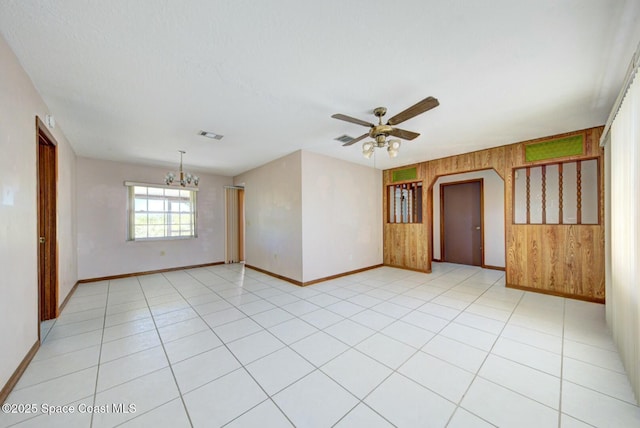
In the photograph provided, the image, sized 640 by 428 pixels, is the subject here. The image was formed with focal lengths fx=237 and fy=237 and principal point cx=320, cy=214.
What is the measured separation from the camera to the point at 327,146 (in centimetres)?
423

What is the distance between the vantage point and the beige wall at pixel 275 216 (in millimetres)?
4527

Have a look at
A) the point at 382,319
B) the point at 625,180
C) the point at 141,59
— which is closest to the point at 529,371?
the point at 382,319

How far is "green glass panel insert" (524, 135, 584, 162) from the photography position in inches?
140

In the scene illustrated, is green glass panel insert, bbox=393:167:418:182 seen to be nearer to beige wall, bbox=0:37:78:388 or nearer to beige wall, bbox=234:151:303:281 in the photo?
beige wall, bbox=234:151:303:281

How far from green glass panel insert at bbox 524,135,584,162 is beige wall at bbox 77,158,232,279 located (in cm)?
739

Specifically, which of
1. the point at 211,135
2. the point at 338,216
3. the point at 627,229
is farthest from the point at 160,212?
the point at 627,229

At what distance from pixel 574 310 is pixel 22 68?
256 inches

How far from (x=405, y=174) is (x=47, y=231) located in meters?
6.30

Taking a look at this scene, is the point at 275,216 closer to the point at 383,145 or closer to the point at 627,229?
the point at 383,145

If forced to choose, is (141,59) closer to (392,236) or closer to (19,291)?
(19,291)

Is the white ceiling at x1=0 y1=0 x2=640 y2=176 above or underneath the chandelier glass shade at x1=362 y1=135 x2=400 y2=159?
above

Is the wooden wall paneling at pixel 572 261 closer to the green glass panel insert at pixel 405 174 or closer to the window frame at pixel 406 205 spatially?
the window frame at pixel 406 205

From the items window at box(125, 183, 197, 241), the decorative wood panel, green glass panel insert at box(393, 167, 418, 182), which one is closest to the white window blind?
the decorative wood panel

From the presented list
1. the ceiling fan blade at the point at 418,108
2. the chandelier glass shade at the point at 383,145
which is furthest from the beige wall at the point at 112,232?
the ceiling fan blade at the point at 418,108
